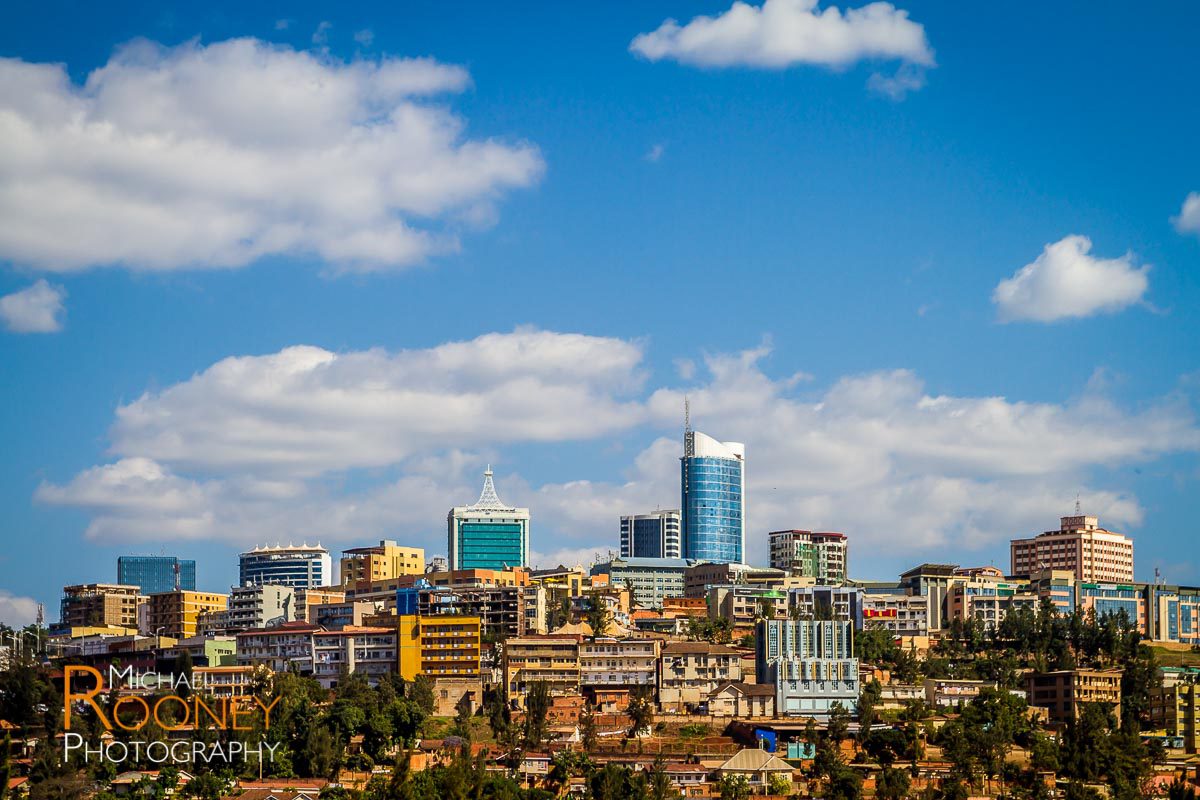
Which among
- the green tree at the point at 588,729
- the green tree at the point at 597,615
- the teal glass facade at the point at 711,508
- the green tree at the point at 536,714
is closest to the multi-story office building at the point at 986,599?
the green tree at the point at 597,615

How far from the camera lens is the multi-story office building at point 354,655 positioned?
87.1 m

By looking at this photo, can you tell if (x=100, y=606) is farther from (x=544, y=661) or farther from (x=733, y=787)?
(x=733, y=787)

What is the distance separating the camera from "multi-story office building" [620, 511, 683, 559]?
160m

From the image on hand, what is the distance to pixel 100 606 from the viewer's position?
4791 inches

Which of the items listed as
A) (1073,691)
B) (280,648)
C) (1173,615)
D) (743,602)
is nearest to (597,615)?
(280,648)

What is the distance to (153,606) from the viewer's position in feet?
377

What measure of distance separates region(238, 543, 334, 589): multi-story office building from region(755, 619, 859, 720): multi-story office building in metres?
59.1

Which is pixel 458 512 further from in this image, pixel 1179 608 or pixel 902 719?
pixel 902 719

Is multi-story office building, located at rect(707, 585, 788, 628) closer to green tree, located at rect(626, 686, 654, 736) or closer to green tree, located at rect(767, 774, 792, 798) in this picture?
green tree, located at rect(626, 686, 654, 736)

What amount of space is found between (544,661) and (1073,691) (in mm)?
23272

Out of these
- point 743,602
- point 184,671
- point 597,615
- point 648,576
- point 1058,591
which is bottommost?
point 184,671

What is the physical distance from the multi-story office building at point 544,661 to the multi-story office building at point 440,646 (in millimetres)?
1595

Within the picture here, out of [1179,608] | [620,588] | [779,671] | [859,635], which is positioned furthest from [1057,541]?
[779,671]

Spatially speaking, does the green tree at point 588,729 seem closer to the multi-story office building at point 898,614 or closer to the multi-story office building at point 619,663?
the multi-story office building at point 619,663
